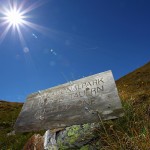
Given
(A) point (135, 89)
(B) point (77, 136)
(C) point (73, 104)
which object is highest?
(A) point (135, 89)

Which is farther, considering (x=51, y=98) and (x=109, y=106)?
(x=51, y=98)

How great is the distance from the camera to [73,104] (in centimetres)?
720

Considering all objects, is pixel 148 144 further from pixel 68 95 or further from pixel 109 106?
pixel 68 95

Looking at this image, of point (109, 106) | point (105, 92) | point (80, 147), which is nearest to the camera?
point (80, 147)

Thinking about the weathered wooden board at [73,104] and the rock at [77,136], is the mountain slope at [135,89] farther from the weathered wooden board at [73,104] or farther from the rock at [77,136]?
the rock at [77,136]

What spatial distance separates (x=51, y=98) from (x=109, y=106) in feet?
7.75

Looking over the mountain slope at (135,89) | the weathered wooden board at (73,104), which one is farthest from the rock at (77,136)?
the mountain slope at (135,89)

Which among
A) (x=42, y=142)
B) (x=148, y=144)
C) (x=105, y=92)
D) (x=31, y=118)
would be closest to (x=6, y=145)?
(x=31, y=118)

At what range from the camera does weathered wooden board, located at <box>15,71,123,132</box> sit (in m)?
6.46

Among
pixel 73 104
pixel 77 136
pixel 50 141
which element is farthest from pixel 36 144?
pixel 73 104

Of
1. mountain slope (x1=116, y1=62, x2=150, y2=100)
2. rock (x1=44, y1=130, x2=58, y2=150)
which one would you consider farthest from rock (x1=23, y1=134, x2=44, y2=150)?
mountain slope (x1=116, y1=62, x2=150, y2=100)

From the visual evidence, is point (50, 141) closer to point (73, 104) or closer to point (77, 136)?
point (77, 136)

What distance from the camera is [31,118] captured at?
7.71m

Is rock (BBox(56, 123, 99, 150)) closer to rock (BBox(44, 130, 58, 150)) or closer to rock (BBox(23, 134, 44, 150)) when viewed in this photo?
rock (BBox(44, 130, 58, 150))
